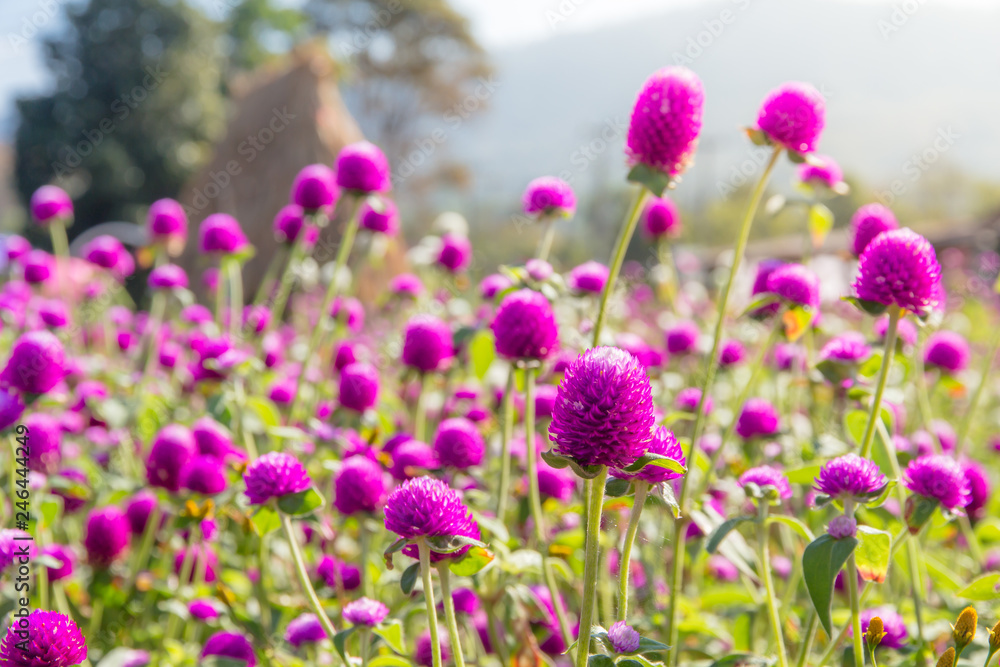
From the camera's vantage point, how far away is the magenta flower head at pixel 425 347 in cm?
189

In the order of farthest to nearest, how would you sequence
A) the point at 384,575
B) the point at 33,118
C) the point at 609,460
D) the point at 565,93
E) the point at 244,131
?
the point at 565,93
the point at 33,118
the point at 244,131
the point at 384,575
the point at 609,460

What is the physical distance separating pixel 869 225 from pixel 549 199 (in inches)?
29.6

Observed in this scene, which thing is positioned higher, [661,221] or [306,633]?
[661,221]

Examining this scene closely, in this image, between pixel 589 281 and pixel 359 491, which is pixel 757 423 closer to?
pixel 589 281

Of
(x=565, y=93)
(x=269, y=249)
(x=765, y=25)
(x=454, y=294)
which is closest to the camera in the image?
(x=454, y=294)

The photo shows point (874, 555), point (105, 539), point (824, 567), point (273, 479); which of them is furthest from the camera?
point (105, 539)

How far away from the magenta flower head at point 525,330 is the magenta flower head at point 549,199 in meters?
0.42

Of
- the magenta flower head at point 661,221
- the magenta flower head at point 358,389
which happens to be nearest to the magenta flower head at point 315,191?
the magenta flower head at point 358,389

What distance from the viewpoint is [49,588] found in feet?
6.19

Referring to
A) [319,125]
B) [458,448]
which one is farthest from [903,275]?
[319,125]

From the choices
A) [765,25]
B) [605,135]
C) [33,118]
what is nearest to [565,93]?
[765,25]

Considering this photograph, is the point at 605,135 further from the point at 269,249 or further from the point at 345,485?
the point at 269,249

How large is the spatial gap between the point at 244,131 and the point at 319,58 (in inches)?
55.8

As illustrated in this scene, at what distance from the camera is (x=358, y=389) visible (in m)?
1.94
